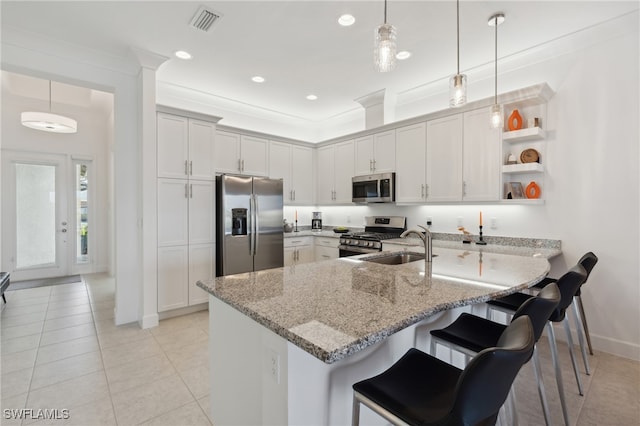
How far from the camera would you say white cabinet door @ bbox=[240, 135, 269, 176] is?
4516 millimetres

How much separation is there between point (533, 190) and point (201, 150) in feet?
12.7

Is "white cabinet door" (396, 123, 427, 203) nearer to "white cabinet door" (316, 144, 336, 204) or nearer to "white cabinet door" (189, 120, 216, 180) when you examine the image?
"white cabinet door" (316, 144, 336, 204)

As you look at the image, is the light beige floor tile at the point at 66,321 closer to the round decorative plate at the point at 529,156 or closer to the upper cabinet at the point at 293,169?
the upper cabinet at the point at 293,169

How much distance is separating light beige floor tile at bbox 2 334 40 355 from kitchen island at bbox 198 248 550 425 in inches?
95.8

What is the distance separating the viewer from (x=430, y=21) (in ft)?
8.95

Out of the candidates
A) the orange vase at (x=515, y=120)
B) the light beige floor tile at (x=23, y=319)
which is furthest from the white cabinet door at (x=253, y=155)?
the orange vase at (x=515, y=120)

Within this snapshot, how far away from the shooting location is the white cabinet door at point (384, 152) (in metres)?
4.27

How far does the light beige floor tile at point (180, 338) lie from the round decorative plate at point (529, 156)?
3839mm

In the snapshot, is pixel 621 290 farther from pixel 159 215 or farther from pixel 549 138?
pixel 159 215

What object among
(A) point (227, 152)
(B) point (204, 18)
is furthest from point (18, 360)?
(B) point (204, 18)

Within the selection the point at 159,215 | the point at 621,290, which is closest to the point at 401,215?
the point at 621,290

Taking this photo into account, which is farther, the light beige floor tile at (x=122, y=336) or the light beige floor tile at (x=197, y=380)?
the light beige floor tile at (x=122, y=336)

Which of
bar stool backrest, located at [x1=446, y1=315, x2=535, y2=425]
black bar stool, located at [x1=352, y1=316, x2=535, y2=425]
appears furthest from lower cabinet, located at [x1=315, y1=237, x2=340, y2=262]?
bar stool backrest, located at [x1=446, y1=315, x2=535, y2=425]

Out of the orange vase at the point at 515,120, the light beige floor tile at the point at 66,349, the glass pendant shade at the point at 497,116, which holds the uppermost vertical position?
the orange vase at the point at 515,120
